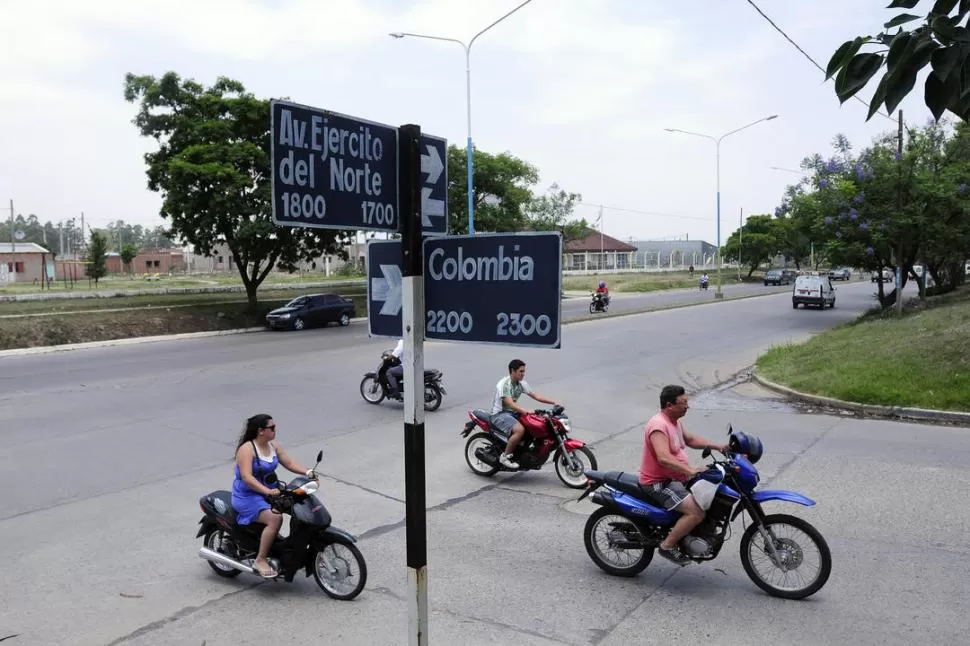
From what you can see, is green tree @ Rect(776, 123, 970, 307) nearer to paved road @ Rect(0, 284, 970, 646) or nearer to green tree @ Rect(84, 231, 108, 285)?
paved road @ Rect(0, 284, 970, 646)

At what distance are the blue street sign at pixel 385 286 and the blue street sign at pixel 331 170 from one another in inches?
6.9

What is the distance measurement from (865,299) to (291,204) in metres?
49.5

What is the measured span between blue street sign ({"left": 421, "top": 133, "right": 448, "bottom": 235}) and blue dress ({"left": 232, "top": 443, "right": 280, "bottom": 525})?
11.4ft

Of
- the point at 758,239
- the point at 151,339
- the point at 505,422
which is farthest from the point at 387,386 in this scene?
the point at 758,239

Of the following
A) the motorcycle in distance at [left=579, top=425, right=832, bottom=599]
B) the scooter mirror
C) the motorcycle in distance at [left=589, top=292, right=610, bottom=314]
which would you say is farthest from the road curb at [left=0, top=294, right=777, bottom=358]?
the motorcycle in distance at [left=579, top=425, right=832, bottom=599]

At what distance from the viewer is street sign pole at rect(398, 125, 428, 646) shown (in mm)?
2959

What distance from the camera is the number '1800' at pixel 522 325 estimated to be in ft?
9.00

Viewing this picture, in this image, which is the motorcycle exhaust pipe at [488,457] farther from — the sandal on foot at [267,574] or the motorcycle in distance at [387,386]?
the motorcycle in distance at [387,386]

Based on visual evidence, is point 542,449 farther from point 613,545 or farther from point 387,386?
point 387,386

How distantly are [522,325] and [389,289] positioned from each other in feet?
2.24

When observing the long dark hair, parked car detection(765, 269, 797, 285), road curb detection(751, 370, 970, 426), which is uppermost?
parked car detection(765, 269, 797, 285)

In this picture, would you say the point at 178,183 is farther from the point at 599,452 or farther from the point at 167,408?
the point at 599,452

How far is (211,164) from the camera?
93.8ft

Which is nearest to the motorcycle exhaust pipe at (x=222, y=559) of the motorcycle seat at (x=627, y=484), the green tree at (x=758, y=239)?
the motorcycle seat at (x=627, y=484)
